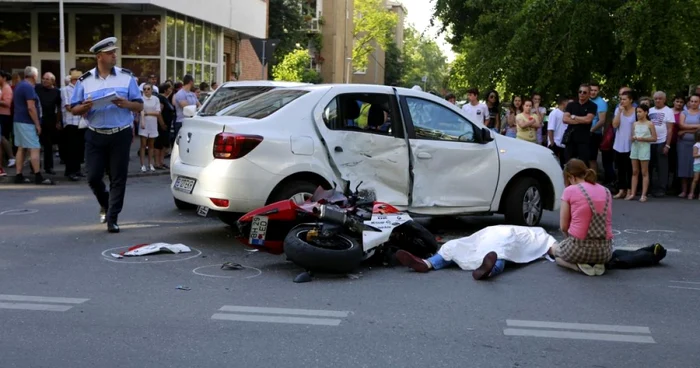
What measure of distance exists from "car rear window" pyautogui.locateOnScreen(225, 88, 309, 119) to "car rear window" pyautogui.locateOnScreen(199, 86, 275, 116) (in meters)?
1.59

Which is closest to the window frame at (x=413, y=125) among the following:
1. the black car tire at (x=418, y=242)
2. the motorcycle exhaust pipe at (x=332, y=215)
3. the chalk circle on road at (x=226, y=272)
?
the black car tire at (x=418, y=242)

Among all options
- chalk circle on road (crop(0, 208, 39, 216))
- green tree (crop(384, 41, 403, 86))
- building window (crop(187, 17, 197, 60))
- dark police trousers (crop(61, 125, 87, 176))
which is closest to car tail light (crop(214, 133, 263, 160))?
chalk circle on road (crop(0, 208, 39, 216))

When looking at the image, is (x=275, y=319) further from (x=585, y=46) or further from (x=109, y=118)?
(x=585, y=46)

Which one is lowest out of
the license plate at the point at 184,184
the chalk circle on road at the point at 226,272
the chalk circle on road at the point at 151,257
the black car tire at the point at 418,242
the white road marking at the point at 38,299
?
the chalk circle on road at the point at 151,257

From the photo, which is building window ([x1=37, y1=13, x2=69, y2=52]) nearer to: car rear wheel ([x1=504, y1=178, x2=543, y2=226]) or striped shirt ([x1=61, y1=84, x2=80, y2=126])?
striped shirt ([x1=61, y1=84, x2=80, y2=126])

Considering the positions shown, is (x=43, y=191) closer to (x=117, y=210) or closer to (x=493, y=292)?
(x=117, y=210)

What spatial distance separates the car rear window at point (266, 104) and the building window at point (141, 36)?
19.3m

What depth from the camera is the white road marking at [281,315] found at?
20.1ft

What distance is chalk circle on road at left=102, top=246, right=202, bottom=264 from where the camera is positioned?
26.8 feet

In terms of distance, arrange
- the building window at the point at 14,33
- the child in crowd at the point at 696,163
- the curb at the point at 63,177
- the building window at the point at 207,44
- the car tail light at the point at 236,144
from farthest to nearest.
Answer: the building window at the point at 207,44, the building window at the point at 14,33, the child in crowd at the point at 696,163, the curb at the point at 63,177, the car tail light at the point at 236,144

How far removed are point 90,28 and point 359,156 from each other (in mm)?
20695

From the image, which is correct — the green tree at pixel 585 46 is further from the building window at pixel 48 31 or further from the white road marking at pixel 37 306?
the white road marking at pixel 37 306

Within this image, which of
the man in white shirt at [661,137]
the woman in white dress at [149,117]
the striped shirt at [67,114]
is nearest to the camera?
the striped shirt at [67,114]

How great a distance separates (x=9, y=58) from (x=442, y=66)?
136m
